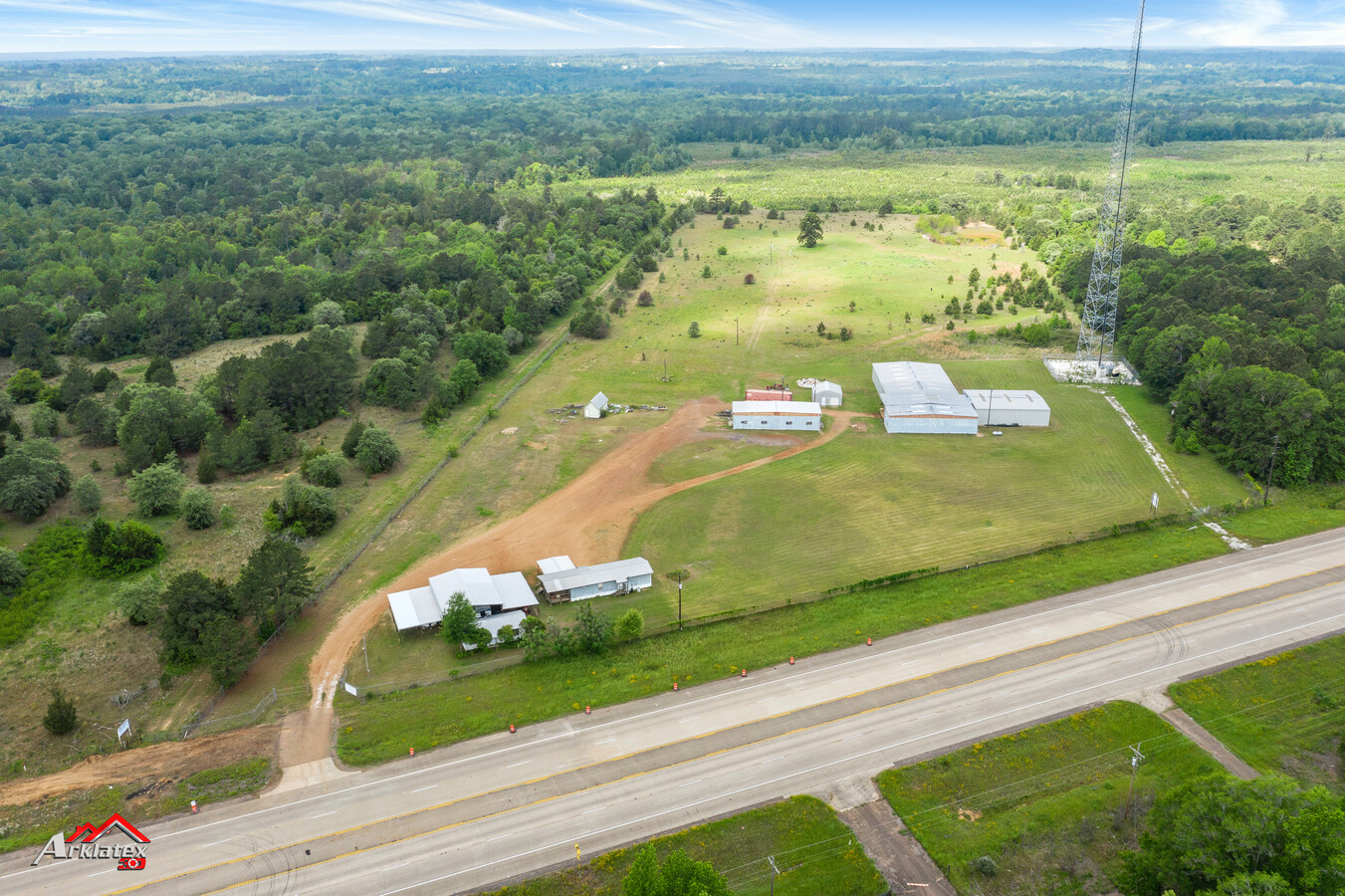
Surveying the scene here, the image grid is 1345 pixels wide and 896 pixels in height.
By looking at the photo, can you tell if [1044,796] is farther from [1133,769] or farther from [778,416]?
[778,416]

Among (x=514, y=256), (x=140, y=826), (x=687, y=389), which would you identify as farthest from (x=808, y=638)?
(x=514, y=256)

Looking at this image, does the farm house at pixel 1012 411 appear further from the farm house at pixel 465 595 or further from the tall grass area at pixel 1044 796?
the farm house at pixel 465 595

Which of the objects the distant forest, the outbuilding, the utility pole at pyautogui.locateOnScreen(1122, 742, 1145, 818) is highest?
the distant forest

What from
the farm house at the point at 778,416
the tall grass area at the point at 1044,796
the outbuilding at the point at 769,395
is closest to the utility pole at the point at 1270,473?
the tall grass area at the point at 1044,796

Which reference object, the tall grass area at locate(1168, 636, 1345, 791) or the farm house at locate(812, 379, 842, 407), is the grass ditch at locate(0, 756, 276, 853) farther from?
the farm house at locate(812, 379, 842, 407)

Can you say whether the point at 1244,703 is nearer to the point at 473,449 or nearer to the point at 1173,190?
the point at 473,449

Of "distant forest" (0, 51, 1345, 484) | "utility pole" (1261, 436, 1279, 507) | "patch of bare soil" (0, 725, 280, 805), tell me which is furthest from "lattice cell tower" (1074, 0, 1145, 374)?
"patch of bare soil" (0, 725, 280, 805)

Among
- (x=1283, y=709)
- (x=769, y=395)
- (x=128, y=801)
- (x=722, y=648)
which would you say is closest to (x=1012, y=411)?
(x=769, y=395)
